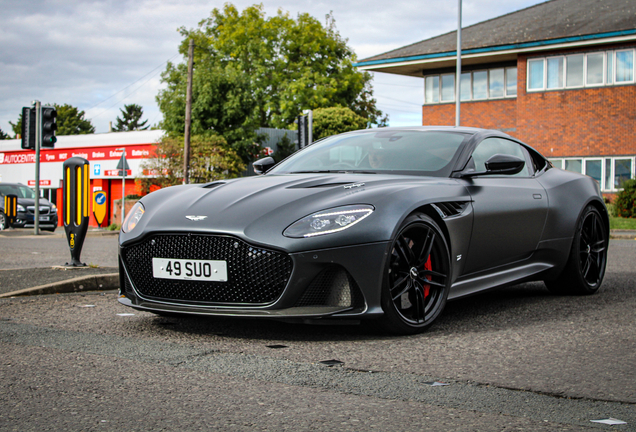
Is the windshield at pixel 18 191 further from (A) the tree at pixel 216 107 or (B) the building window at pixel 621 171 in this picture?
(B) the building window at pixel 621 171

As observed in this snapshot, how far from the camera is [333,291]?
4.05 metres

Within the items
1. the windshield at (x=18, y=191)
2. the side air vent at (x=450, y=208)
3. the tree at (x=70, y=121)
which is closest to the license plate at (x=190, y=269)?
the side air vent at (x=450, y=208)

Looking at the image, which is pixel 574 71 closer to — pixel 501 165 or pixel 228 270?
pixel 501 165

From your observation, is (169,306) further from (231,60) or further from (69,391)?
(231,60)

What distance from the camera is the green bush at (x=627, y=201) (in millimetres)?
23234

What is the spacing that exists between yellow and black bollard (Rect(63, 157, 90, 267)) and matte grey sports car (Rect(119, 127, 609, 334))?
2.91 metres

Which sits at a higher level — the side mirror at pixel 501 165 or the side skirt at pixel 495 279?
the side mirror at pixel 501 165

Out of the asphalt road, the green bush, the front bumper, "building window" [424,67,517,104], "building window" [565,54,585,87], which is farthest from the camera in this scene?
"building window" [424,67,517,104]

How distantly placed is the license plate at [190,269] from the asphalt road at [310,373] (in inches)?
14.8

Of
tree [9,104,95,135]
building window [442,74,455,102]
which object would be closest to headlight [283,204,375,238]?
building window [442,74,455,102]

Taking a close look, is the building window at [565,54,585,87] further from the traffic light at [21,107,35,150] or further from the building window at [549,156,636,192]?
the traffic light at [21,107,35,150]

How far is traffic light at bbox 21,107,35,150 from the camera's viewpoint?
18438 millimetres

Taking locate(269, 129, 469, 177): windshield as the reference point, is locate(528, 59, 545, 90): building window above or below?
above

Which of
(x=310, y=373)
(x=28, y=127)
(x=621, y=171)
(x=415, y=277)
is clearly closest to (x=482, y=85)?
(x=621, y=171)
